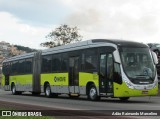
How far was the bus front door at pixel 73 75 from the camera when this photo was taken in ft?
87.8

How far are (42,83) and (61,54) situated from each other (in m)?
4.12

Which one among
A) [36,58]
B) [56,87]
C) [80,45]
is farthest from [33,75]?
[80,45]

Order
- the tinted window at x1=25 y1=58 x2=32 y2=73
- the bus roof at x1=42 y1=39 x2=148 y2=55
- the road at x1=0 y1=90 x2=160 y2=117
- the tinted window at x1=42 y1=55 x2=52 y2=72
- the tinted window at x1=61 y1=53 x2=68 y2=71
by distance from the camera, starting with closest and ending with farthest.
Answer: the road at x1=0 y1=90 x2=160 y2=117
the bus roof at x1=42 y1=39 x2=148 y2=55
the tinted window at x1=61 y1=53 x2=68 y2=71
the tinted window at x1=42 y1=55 x2=52 y2=72
the tinted window at x1=25 y1=58 x2=32 y2=73

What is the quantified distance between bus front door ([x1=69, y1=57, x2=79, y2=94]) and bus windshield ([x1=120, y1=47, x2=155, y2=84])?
4.40 meters

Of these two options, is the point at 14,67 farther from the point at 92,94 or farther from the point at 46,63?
the point at 92,94

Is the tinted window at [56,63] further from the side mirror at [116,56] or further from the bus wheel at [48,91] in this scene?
the side mirror at [116,56]

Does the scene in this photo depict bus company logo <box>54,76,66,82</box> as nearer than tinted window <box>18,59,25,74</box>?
Yes

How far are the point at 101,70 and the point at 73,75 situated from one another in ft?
11.7

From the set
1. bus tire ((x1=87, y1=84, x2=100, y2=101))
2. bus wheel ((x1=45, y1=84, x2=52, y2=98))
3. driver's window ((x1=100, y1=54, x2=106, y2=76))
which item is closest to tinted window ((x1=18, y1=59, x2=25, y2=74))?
bus wheel ((x1=45, y1=84, x2=52, y2=98))

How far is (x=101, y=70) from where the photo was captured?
78.8 feet

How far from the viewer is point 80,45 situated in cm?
2677

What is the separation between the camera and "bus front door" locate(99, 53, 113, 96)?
23.3 meters

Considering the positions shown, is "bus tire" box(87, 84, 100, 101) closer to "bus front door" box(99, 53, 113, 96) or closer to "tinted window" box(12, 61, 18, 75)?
"bus front door" box(99, 53, 113, 96)

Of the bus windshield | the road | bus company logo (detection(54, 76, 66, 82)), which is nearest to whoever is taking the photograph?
the road
